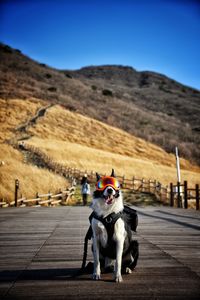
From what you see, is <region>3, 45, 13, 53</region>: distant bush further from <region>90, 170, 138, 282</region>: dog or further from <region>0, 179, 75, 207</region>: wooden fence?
<region>90, 170, 138, 282</region>: dog

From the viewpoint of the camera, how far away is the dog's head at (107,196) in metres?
3.68

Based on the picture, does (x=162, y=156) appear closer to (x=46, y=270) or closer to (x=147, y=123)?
(x=147, y=123)

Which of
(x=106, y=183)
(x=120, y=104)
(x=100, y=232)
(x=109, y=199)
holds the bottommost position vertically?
(x=100, y=232)

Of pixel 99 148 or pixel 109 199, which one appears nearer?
pixel 109 199

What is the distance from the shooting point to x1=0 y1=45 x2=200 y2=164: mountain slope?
71.3 meters

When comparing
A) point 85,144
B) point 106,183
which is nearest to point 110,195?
point 106,183

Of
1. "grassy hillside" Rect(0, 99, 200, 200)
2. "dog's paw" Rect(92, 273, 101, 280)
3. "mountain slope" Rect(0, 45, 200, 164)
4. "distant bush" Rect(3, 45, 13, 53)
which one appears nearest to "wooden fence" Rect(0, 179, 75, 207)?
"grassy hillside" Rect(0, 99, 200, 200)

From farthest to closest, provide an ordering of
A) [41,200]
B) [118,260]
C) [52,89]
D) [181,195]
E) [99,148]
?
[52,89] → [99,148] → [181,195] → [41,200] → [118,260]

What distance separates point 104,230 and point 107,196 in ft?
1.36

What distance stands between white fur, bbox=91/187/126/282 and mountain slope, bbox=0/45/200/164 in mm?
60248

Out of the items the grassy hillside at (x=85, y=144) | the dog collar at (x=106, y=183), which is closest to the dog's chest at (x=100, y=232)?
the dog collar at (x=106, y=183)

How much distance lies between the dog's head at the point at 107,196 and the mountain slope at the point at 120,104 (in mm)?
60221

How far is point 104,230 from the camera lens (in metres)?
3.71

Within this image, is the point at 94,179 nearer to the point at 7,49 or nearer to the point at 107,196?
the point at 107,196
